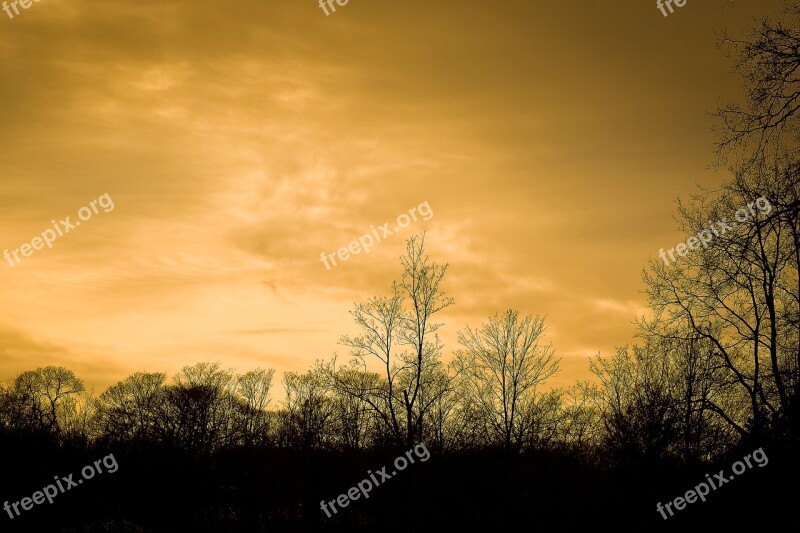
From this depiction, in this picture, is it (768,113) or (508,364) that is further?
(508,364)

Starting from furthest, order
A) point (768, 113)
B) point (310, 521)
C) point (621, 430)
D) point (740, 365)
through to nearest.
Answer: point (740, 365)
point (621, 430)
point (310, 521)
point (768, 113)

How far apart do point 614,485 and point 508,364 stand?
21932mm

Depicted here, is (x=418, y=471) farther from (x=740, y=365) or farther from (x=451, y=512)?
(x=740, y=365)

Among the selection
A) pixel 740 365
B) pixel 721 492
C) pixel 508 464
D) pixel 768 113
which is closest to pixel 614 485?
pixel 721 492

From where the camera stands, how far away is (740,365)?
28.0 m

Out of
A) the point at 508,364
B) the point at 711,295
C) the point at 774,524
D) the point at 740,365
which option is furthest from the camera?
the point at 508,364

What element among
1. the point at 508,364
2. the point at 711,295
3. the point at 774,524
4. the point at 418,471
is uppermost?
the point at 508,364

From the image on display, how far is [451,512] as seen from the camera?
17094mm

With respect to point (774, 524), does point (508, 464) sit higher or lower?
higher

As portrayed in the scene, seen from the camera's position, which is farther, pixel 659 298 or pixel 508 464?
pixel 659 298

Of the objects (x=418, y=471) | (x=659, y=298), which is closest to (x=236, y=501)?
(x=418, y=471)

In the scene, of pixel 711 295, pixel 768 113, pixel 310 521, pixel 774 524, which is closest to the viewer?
pixel 768 113

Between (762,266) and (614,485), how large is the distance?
1042 cm

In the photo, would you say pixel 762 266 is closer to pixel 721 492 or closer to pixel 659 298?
pixel 659 298
